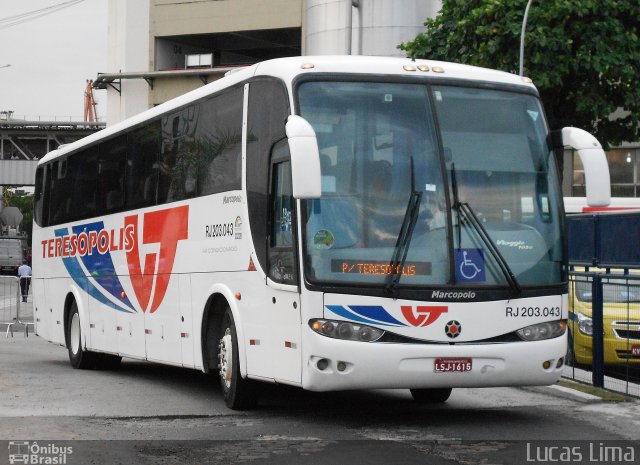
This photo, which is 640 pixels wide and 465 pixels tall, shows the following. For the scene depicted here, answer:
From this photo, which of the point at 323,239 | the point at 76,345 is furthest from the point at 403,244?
the point at 76,345

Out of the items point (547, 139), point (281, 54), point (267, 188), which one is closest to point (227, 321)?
point (267, 188)

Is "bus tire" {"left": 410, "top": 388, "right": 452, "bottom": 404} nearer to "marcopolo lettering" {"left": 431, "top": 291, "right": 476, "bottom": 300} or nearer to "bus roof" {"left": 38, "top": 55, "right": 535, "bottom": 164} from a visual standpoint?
"marcopolo lettering" {"left": 431, "top": 291, "right": 476, "bottom": 300}

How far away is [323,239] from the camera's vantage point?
10.6 m

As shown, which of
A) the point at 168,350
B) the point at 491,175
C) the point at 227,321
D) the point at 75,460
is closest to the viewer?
the point at 75,460

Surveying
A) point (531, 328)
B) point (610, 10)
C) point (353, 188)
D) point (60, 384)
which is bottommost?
point (60, 384)

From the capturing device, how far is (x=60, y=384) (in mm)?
15172

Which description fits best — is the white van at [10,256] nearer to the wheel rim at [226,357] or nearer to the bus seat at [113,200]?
the bus seat at [113,200]

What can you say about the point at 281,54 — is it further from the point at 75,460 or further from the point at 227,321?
the point at 75,460

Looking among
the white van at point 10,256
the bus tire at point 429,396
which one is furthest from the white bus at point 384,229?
the white van at point 10,256

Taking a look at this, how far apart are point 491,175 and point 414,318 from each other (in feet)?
4.74

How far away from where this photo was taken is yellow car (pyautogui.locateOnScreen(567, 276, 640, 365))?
12.9 meters

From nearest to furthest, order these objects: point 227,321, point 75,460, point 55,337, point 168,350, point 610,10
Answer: point 75,460 < point 227,321 < point 168,350 < point 55,337 < point 610,10

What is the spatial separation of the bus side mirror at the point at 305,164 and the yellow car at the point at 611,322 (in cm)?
405

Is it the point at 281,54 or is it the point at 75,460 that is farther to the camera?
the point at 281,54
